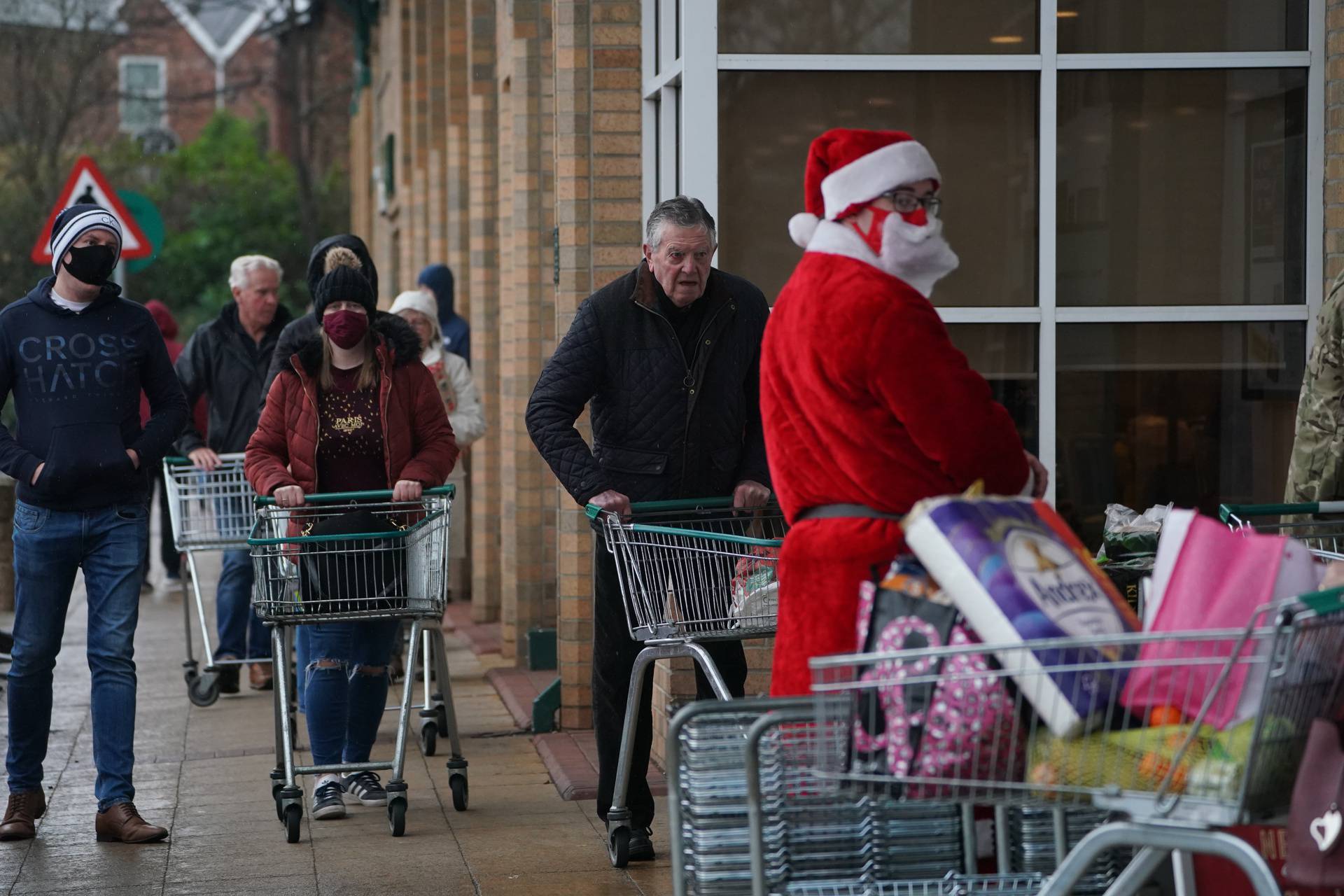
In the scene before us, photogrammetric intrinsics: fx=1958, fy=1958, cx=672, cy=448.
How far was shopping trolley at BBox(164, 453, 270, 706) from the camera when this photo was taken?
31.0ft

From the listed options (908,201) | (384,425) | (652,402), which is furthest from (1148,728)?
(384,425)

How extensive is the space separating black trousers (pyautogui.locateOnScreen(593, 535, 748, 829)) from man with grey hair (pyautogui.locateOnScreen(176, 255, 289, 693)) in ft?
13.6

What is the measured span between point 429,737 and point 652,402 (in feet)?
9.08

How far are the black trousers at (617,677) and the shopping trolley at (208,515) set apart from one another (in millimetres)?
3537

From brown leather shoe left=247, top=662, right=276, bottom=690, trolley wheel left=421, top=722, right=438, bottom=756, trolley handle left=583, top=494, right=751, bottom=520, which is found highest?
trolley handle left=583, top=494, right=751, bottom=520

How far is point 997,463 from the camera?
400 cm

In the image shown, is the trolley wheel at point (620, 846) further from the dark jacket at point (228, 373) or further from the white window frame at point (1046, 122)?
the dark jacket at point (228, 373)

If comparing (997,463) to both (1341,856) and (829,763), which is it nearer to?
(829,763)

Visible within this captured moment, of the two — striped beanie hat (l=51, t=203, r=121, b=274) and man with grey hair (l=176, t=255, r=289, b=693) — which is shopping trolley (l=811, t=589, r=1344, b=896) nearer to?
striped beanie hat (l=51, t=203, r=121, b=274)

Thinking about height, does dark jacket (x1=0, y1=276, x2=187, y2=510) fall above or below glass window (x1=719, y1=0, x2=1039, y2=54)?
below

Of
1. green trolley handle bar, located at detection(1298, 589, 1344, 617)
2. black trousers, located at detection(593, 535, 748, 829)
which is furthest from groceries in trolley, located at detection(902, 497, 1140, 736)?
black trousers, located at detection(593, 535, 748, 829)

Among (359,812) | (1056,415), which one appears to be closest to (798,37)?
(1056,415)

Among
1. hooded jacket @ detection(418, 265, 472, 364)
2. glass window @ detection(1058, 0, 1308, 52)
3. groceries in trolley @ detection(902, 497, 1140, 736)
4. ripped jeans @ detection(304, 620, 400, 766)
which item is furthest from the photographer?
hooded jacket @ detection(418, 265, 472, 364)

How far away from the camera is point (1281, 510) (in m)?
4.77
